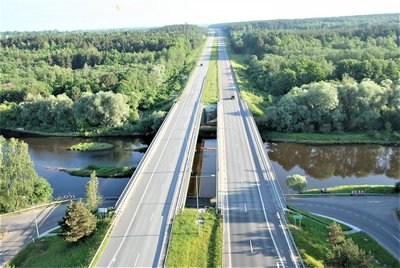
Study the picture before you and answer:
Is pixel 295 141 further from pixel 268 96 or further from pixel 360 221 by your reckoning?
pixel 360 221

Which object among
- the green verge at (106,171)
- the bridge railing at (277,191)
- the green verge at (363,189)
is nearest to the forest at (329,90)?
the bridge railing at (277,191)

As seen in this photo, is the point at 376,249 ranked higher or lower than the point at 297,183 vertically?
lower

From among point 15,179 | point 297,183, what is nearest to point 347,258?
point 297,183

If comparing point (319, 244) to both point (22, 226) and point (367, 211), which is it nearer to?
point (367, 211)

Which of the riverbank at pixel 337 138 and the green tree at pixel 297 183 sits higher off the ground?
the green tree at pixel 297 183

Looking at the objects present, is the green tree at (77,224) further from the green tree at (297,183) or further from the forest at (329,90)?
the forest at (329,90)

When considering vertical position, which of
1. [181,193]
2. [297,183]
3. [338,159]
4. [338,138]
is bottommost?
[338,159]
